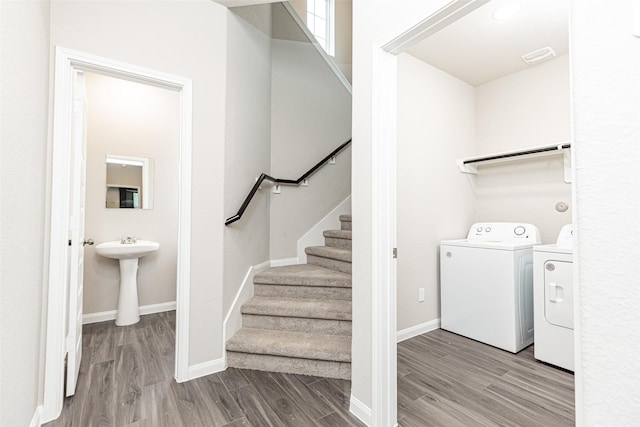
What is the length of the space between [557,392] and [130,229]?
3838mm

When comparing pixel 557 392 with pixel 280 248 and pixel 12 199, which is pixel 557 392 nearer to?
pixel 280 248

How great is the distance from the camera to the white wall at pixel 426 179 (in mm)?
2584

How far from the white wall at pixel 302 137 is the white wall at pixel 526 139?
1574 mm

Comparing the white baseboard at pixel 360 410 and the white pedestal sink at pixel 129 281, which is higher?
the white pedestal sink at pixel 129 281

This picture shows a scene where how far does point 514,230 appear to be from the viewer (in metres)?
2.68

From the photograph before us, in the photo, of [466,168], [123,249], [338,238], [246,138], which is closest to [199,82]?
[246,138]

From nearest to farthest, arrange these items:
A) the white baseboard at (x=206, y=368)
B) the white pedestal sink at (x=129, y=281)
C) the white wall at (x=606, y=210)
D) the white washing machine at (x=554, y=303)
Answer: the white wall at (x=606, y=210)
the white baseboard at (x=206, y=368)
the white washing machine at (x=554, y=303)
the white pedestal sink at (x=129, y=281)

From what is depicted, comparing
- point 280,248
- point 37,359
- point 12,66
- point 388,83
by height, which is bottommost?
point 37,359

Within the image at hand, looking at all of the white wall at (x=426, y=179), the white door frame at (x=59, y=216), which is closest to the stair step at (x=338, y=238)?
the white wall at (x=426, y=179)

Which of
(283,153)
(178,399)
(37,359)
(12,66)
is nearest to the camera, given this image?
(12,66)

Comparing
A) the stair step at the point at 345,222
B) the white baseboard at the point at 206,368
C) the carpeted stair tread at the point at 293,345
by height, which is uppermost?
the stair step at the point at 345,222

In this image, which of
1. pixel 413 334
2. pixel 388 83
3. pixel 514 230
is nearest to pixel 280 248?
pixel 413 334

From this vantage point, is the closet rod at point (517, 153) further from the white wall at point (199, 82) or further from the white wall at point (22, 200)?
the white wall at point (22, 200)

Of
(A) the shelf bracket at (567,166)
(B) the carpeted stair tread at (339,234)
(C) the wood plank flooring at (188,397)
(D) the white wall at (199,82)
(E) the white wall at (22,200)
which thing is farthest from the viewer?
(B) the carpeted stair tread at (339,234)
